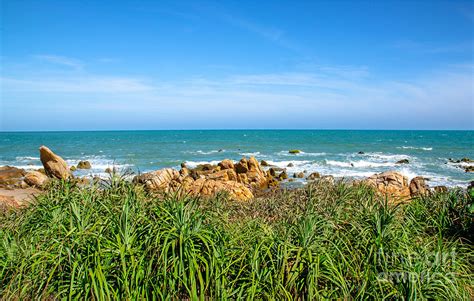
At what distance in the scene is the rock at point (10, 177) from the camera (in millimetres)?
21156

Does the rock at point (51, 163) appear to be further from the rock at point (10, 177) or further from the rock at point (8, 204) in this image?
the rock at point (8, 204)

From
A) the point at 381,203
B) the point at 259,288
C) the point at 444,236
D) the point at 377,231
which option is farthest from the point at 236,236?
the point at 444,236

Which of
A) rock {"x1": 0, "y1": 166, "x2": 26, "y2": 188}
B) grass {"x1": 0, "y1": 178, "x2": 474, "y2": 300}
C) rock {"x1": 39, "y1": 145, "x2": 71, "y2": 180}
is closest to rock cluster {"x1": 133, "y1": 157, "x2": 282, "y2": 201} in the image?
rock {"x1": 39, "y1": 145, "x2": 71, "y2": 180}

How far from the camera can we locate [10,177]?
23453 mm

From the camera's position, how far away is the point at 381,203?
5.43 metres

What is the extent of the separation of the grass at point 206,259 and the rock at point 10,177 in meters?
19.0

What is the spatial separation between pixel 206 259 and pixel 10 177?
953 inches

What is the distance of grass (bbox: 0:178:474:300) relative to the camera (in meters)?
4.23

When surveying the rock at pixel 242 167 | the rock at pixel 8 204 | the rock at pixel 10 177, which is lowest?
the rock at pixel 10 177

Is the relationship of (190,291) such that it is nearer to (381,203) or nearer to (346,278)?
(346,278)

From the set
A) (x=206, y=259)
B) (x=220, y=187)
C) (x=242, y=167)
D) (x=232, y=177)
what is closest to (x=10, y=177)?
(x=232, y=177)

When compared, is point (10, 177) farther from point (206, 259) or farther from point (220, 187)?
point (206, 259)

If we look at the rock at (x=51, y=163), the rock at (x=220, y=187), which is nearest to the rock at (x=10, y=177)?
the rock at (x=51, y=163)

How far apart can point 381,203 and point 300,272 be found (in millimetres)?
1910
